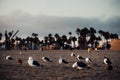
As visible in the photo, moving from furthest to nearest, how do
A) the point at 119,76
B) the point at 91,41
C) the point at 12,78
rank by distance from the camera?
the point at 91,41, the point at 119,76, the point at 12,78

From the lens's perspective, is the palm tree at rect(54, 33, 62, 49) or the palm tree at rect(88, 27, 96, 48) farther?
the palm tree at rect(54, 33, 62, 49)

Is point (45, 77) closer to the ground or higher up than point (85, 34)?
closer to the ground

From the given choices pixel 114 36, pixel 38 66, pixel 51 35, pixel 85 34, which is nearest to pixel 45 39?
pixel 51 35

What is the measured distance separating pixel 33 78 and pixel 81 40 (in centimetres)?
13038

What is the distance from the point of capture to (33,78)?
1731 centimetres

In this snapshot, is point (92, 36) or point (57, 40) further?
point (57, 40)

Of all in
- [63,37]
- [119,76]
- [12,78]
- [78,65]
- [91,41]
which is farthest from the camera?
[63,37]

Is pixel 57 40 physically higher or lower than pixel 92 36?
lower

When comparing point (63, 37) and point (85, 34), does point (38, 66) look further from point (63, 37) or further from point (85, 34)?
point (63, 37)

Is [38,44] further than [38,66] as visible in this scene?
Yes

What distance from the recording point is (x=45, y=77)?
58.5ft

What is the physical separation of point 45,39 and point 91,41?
122 ft

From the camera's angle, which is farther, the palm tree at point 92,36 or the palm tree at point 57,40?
the palm tree at point 57,40

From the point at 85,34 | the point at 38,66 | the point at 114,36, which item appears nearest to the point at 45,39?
the point at 85,34
